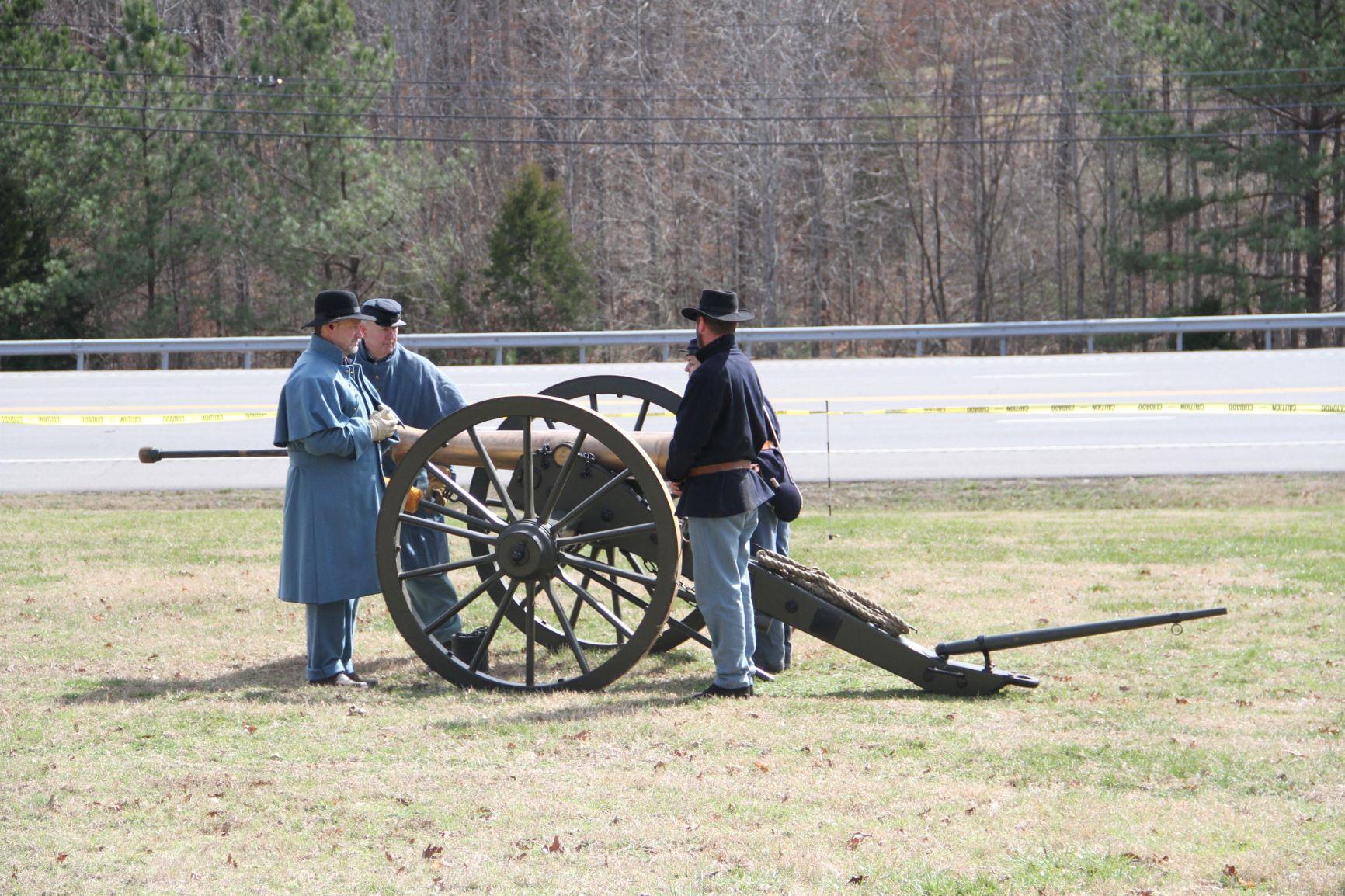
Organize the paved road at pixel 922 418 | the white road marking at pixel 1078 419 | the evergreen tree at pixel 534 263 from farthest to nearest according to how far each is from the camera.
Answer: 1. the evergreen tree at pixel 534 263
2. the white road marking at pixel 1078 419
3. the paved road at pixel 922 418

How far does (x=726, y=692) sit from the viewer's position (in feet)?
21.1

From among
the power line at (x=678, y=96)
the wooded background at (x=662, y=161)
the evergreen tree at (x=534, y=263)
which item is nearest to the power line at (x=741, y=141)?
the wooded background at (x=662, y=161)

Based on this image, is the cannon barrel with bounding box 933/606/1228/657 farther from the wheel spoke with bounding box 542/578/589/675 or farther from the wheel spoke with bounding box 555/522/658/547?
the wheel spoke with bounding box 542/578/589/675

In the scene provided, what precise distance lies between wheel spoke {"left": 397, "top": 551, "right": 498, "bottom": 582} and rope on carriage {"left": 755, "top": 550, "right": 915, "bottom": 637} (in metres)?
1.20

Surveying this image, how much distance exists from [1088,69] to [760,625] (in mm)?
30615

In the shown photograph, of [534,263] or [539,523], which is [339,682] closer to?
[539,523]

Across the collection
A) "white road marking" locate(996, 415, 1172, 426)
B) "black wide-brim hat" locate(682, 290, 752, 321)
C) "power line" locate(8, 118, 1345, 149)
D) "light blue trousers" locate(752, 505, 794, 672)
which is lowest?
"light blue trousers" locate(752, 505, 794, 672)

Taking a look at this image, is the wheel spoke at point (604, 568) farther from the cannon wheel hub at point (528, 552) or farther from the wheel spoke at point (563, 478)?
the wheel spoke at point (563, 478)

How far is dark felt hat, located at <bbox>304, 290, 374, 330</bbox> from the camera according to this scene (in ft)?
22.1

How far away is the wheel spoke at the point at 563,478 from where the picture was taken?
253 inches

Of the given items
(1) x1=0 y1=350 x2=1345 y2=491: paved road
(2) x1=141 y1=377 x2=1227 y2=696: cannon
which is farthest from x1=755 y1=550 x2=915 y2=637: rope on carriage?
(1) x1=0 y1=350 x2=1345 y2=491: paved road

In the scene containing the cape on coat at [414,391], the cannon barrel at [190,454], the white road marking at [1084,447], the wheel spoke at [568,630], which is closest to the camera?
the wheel spoke at [568,630]

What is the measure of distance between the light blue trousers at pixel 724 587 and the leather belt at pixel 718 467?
189 mm

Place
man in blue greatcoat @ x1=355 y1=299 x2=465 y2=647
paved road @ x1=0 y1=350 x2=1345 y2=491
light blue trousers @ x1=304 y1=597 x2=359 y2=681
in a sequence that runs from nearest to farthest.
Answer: light blue trousers @ x1=304 y1=597 x2=359 y2=681 → man in blue greatcoat @ x1=355 y1=299 x2=465 y2=647 → paved road @ x1=0 y1=350 x2=1345 y2=491
